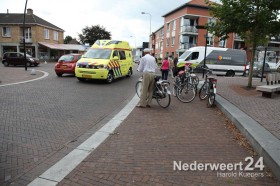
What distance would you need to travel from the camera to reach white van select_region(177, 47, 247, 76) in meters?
20.6

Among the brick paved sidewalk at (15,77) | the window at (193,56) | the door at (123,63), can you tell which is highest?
the window at (193,56)

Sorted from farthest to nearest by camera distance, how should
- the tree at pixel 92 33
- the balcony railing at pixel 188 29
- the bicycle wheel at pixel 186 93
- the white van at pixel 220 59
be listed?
the tree at pixel 92 33 → the balcony railing at pixel 188 29 → the white van at pixel 220 59 → the bicycle wheel at pixel 186 93

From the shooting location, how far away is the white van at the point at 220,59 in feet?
67.7

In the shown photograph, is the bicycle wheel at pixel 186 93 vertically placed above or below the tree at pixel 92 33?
below

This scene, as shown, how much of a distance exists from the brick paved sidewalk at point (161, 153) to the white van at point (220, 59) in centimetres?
1471

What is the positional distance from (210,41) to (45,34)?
97.1ft

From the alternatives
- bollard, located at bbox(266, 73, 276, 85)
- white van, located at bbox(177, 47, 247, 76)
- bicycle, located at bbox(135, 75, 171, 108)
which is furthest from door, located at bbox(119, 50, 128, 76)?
bollard, located at bbox(266, 73, 276, 85)

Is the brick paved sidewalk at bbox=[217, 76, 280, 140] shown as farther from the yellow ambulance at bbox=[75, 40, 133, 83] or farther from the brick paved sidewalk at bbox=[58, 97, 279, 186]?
the yellow ambulance at bbox=[75, 40, 133, 83]

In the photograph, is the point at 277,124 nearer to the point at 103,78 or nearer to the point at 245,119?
the point at 245,119

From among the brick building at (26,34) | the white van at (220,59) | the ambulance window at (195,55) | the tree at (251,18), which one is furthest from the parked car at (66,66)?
the brick building at (26,34)

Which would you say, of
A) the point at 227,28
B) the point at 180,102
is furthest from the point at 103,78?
the point at 227,28

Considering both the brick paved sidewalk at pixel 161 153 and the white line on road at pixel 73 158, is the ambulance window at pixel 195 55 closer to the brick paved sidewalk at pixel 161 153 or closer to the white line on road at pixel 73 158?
the brick paved sidewalk at pixel 161 153

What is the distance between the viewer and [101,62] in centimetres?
1272

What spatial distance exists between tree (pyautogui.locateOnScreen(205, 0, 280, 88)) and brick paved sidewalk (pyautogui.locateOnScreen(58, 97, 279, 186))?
18.3ft
